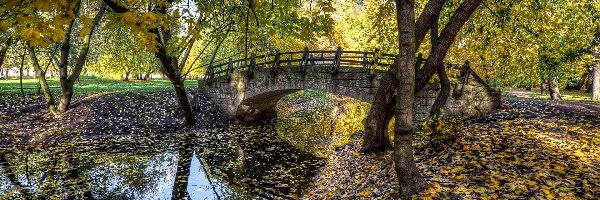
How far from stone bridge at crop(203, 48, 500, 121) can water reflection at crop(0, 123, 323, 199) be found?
3.38 meters

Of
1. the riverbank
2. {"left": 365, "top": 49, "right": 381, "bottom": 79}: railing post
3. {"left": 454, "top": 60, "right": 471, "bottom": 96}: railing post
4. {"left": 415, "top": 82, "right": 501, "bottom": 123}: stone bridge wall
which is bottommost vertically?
the riverbank

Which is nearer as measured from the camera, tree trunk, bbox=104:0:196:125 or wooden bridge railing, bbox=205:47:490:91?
wooden bridge railing, bbox=205:47:490:91

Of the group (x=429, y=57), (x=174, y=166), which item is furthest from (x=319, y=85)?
(x=429, y=57)

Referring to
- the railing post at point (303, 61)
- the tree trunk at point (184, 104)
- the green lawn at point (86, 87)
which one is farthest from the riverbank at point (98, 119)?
the railing post at point (303, 61)

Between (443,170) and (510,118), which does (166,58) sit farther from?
(510,118)

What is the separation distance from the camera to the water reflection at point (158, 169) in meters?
8.62

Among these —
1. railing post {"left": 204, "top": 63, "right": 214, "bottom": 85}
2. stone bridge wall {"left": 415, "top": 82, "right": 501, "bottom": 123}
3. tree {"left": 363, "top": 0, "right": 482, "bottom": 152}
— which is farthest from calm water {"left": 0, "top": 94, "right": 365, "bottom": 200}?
railing post {"left": 204, "top": 63, "right": 214, "bottom": 85}

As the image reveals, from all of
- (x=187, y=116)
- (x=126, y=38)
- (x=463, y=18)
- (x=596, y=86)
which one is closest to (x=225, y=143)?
(x=187, y=116)

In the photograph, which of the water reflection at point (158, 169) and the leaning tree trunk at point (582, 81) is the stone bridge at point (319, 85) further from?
the leaning tree trunk at point (582, 81)

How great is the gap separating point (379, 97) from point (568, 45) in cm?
1098

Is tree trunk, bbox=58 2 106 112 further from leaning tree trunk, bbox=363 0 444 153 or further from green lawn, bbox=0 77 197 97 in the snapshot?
leaning tree trunk, bbox=363 0 444 153

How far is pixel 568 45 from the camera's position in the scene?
14844 mm

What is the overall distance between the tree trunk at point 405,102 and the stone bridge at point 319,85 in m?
3.44

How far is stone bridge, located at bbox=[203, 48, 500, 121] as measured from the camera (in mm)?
12336
